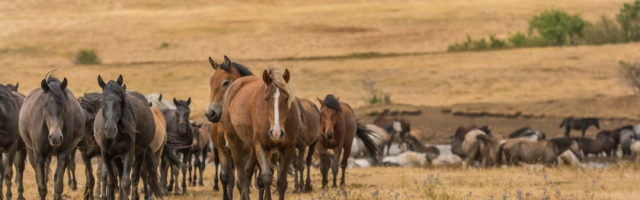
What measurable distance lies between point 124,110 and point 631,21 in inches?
3085

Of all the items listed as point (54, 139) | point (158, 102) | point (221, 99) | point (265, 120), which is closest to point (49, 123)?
point (54, 139)

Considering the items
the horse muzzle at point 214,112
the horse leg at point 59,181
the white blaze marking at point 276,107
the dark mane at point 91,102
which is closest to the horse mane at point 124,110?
the horse muzzle at point 214,112

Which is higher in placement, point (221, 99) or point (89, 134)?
point (221, 99)

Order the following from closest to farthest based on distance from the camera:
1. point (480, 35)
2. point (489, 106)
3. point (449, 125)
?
point (449, 125)
point (489, 106)
point (480, 35)

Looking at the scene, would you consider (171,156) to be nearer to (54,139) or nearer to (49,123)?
(49,123)

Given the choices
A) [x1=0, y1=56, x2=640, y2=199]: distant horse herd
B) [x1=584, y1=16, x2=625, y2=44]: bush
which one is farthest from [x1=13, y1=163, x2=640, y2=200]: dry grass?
[x1=584, y1=16, x2=625, y2=44]: bush

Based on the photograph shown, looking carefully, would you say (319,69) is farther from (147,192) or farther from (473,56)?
(147,192)

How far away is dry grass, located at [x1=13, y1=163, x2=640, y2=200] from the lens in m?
11.8

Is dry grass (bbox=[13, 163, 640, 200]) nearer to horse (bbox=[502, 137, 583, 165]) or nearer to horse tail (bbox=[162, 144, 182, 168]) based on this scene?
horse tail (bbox=[162, 144, 182, 168])

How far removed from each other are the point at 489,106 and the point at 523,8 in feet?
210

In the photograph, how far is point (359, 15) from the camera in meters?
104

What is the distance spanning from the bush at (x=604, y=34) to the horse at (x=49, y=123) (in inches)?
2909

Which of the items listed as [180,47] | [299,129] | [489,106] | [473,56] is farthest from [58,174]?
[180,47]

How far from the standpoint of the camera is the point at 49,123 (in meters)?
9.77
